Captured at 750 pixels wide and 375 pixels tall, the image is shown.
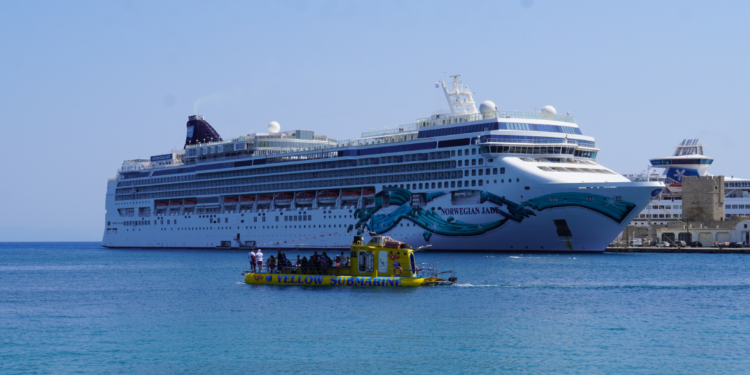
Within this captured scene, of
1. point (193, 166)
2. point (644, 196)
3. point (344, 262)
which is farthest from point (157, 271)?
point (193, 166)

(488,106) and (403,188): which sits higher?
(488,106)

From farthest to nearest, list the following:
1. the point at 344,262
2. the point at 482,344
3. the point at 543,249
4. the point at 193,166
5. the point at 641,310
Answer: the point at 193,166 → the point at 543,249 → the point at 344,262 → the point at 641,310 → the point at 482,344

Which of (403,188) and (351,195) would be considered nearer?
(403,188)

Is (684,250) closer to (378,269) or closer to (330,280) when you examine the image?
(378,269)

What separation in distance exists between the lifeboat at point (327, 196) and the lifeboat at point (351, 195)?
1290 millimetres

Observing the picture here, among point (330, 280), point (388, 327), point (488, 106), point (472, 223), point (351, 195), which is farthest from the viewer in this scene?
point (351, 195)

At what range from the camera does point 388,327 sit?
98.8ft

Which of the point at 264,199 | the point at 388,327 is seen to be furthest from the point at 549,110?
the point at 388,327

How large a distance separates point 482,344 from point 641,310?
10889 mm

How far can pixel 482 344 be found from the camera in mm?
27188

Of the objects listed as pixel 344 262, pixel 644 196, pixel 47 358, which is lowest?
pixel 47 358

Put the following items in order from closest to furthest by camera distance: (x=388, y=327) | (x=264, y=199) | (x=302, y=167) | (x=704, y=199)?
(x=388, y=327) < (x=302, y=167) < (x=264, y=199) < (x=704, y=199)

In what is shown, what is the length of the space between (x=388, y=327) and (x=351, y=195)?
58091mm

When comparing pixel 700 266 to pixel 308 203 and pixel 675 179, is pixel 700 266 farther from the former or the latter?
pixel 675 179
